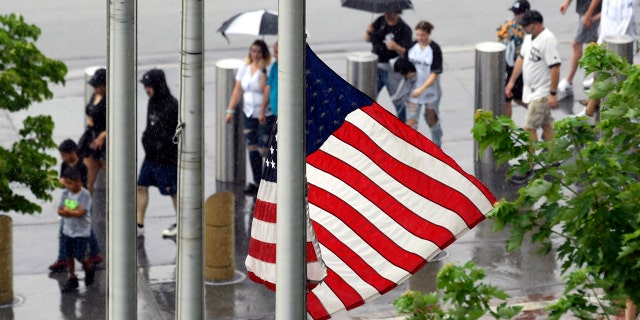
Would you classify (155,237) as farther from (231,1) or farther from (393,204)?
(231,1)

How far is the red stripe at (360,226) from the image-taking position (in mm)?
10875

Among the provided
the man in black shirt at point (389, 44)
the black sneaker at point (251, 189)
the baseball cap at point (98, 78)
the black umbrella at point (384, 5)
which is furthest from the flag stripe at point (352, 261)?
the black umbrella at point (384, 5)

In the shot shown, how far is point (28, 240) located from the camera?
55.0ft

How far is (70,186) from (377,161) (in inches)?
198

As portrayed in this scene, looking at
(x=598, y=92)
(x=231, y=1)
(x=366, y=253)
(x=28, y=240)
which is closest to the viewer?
(x=598, y=92)

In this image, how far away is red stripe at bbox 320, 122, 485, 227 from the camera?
35.6 feet

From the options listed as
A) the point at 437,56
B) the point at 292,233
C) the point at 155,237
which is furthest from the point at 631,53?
the point at 292,233

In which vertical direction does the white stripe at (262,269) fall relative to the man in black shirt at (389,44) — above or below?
below

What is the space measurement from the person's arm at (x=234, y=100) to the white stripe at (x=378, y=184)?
7344 millimetres

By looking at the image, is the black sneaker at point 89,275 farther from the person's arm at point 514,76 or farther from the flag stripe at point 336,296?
the person's arm at point 514,76

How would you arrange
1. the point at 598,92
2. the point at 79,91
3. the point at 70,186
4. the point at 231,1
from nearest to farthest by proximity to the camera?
the point at 598,92
the point at 70,186
the point at 79,91
the point at 231,1

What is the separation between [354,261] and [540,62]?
799cm

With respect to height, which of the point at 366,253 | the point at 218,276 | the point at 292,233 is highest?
the point at 292,233

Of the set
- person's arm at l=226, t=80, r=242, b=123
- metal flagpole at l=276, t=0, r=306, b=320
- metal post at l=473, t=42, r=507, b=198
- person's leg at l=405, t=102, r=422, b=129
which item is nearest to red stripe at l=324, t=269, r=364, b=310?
metal flagpole at l=276, t=0, r=306, b=320
